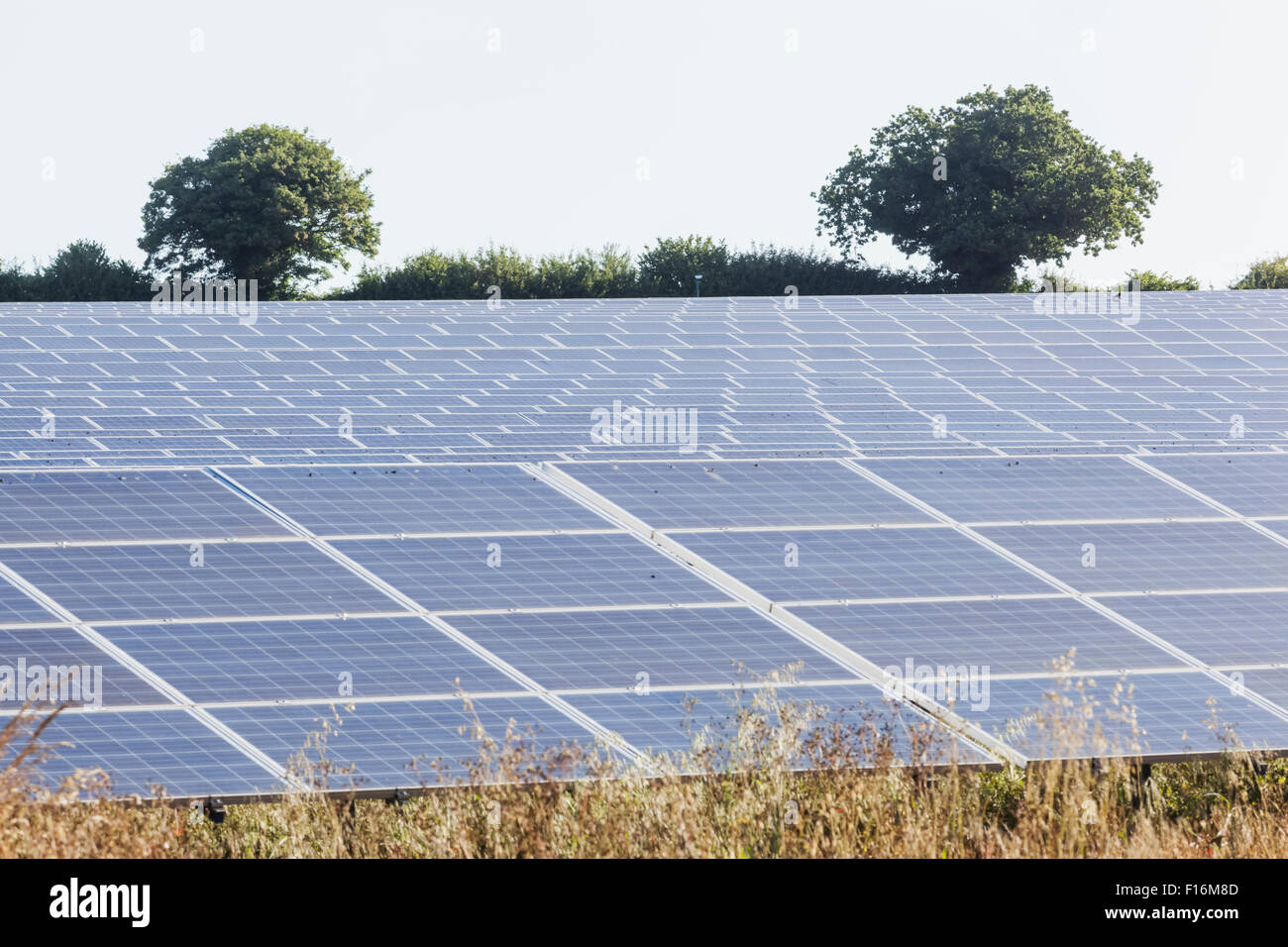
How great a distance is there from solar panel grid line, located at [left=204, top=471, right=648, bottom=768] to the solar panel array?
0.13 feet

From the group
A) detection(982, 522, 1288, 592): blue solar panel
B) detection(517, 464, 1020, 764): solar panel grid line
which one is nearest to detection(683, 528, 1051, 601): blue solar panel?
detection(517, 464, 1020, 764): solar panel grid line

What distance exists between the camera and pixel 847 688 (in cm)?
1202

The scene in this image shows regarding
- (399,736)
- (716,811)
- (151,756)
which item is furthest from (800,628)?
(151,756)

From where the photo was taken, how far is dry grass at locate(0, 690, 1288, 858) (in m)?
8.77

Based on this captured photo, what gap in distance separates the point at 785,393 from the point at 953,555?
5.02 meters

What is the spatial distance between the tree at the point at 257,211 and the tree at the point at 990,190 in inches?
1070

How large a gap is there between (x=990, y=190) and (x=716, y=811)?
205ft

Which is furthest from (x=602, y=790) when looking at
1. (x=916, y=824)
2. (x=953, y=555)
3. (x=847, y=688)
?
(x=953, y=555)

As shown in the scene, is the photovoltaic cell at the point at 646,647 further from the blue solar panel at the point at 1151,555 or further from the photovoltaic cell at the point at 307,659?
the blue solar panel at the point at 1151,555

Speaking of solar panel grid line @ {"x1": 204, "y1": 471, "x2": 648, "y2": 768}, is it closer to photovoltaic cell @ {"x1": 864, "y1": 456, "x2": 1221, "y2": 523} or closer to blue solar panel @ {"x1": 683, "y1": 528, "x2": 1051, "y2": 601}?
blue solar panel @ {"x1": 683, "y1": 528, "x2": 1051, "y2": 601}

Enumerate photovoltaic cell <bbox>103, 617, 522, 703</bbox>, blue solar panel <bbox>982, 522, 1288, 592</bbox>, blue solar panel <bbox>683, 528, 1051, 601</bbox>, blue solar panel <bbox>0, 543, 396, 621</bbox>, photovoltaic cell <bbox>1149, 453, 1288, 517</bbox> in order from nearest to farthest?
1. photovoltaic cell <bbox>103, 617, 522, 703</bbox>
2. blue solar panel <bbox>0, 543, 396, 621</bbox>
3. blue solar panel <bbox>683, 528, 1051, 601</bbox>
4. blue solar panel <bbox>982, 522, 1288, 592</bbox>
5. photovoltaic cell <bbox>1149, 453, 1288, 517</bbox>

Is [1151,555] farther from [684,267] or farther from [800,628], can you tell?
[684,267]

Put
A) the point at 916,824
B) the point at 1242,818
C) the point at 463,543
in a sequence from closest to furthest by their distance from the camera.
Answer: the point at 916,824, the point at 1242,818, the point at 463,543
